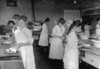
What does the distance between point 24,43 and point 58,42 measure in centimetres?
207

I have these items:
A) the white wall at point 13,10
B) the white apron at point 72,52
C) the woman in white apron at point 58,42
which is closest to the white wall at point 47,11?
the white wall at point 13,10

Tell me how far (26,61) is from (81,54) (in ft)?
3.87

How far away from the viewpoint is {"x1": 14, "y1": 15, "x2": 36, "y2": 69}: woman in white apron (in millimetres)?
2925

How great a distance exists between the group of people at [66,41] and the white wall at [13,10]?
1.51 metres

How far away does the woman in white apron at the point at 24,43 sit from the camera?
292cm

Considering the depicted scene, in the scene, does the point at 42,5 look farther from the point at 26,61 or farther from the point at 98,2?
the point at 26,61

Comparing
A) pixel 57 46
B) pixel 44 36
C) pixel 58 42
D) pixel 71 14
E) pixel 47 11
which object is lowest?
pixel 57 46

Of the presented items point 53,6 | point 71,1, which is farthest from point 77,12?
point 53,6

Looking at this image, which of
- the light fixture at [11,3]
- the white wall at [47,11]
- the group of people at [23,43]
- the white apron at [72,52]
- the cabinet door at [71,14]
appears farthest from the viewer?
the cabinet door at [71,14]

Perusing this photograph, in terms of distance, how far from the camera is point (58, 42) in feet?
16.0

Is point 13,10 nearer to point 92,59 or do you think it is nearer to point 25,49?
point 25,49

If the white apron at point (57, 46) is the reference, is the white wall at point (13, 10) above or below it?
above

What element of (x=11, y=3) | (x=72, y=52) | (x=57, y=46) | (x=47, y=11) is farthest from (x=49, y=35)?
(x=72, y=52)

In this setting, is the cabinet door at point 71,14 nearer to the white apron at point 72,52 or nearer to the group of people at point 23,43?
the white apron at point 72,52
